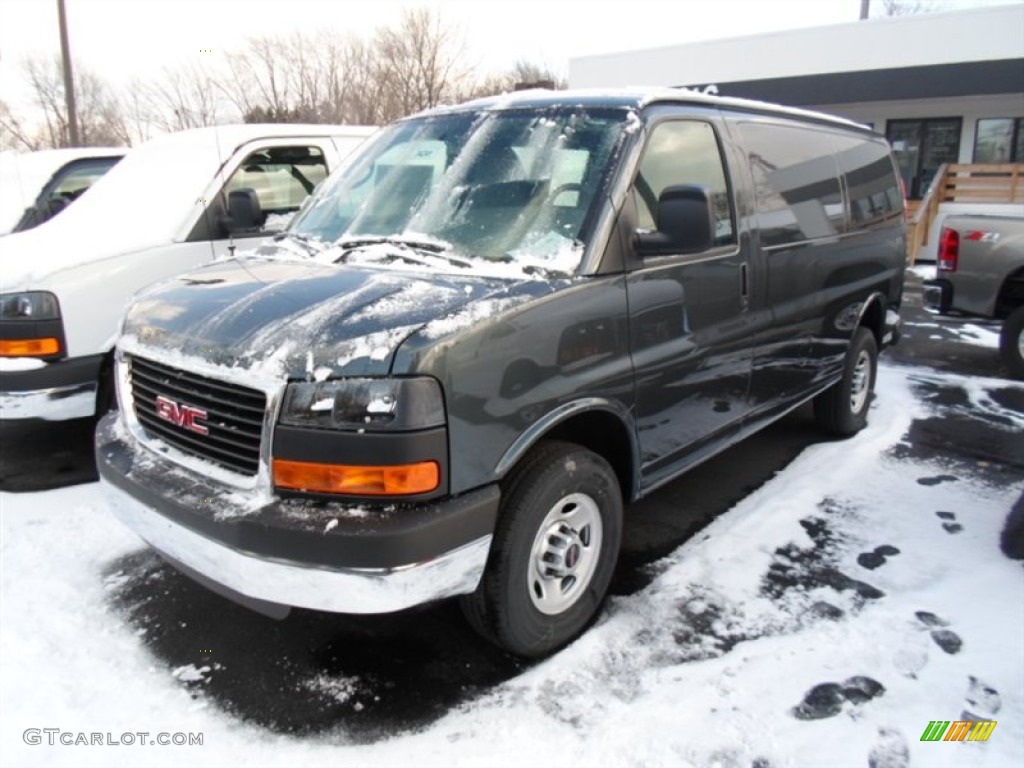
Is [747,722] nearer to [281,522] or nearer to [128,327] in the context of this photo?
[281,522]

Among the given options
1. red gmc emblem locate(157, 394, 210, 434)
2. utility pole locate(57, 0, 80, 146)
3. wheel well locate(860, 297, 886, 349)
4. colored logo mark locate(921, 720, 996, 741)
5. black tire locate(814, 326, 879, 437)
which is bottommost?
colored logo mark locate(921, 720, 996, 741)

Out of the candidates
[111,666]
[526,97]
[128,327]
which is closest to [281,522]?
[111,666]

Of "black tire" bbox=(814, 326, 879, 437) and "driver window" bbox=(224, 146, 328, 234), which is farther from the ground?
"driver window" bbox=(224, 146, 328, 234)

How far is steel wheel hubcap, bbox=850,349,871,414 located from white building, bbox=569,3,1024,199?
1422cm

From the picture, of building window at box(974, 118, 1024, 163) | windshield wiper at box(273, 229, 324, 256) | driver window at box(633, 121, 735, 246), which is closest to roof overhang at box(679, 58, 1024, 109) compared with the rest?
building window at box(974, 118, 1024, 163)

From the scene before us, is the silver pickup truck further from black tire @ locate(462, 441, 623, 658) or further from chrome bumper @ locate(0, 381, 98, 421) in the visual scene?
chrome bumper @ locate(0, 381, 98, 421)

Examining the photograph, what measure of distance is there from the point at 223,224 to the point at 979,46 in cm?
1759

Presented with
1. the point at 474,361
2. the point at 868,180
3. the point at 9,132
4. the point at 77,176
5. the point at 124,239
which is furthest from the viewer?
the point at 9,132

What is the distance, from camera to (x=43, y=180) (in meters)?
7.77

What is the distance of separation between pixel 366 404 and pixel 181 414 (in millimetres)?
905

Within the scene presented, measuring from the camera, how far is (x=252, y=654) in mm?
3059

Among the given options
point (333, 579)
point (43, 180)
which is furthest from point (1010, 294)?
point (43, 180)

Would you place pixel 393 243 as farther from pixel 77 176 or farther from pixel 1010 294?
pixel 1010 294

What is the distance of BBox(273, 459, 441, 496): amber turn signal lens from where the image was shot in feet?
7.73
